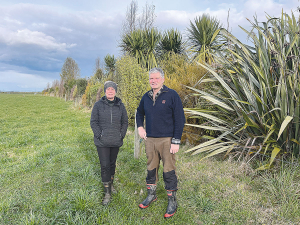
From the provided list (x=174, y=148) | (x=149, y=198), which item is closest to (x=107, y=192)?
(x=149, y=198)

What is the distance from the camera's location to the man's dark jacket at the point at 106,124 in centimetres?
288

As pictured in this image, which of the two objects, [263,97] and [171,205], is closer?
[171,205]

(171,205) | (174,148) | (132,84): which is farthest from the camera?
(132,84)

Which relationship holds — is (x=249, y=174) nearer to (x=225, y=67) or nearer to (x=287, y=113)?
(x=287, y=113)

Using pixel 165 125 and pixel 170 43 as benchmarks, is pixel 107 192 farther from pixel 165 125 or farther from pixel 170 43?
pixel 170 43

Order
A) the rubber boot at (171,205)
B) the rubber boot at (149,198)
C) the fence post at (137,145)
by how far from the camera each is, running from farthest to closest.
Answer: the fence post at (137,145), the rubber boot at (149,198), the rubber boot at (171,205)

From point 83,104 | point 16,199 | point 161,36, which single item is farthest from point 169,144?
point 83,104

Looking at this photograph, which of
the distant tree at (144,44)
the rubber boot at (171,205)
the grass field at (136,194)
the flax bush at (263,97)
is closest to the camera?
the grass field at (136,194)

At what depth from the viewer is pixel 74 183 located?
3238 mm

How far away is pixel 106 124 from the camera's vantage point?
9.61ft

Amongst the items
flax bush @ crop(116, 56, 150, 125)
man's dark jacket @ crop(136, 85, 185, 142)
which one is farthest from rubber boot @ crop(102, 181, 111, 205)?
flax bush @ crop(116, 56, 150, 125)

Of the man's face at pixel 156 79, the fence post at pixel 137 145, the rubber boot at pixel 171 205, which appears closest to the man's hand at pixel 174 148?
the rubber boot at pixel 171 205

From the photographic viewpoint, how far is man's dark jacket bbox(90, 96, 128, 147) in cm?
288

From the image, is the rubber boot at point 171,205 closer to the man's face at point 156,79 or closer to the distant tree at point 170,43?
the man's face at point 156,79
